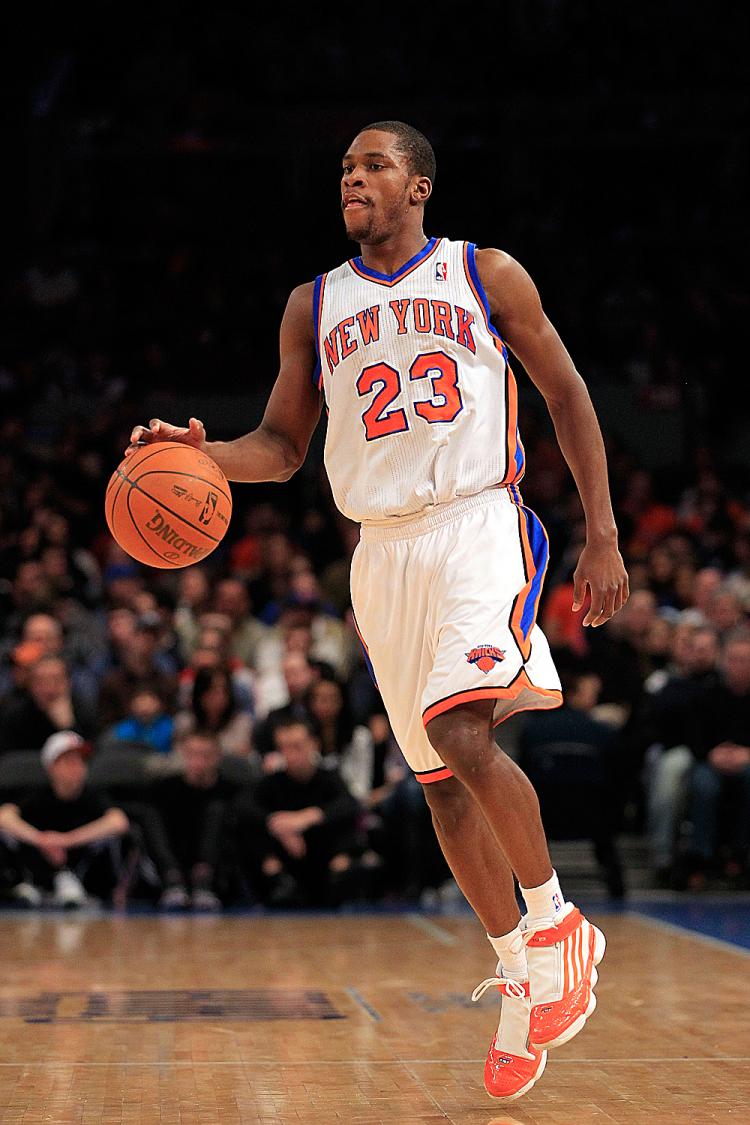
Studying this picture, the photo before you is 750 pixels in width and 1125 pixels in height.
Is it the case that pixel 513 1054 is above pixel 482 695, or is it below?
below

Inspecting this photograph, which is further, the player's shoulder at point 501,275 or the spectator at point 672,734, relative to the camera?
the spectator at point 672,734

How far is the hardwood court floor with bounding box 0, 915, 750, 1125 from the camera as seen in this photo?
4.02m

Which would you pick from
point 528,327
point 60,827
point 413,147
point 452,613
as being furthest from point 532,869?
point 60,827

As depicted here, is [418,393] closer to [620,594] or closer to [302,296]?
[302,296]

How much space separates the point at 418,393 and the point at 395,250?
479mm

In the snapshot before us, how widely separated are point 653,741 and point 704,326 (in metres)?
9.45

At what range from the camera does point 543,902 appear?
13.8 feet

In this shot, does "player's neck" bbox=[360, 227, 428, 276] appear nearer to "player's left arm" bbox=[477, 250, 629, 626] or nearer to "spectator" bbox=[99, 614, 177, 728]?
"player's left arm" bbox=[477, 250, 629, 626]

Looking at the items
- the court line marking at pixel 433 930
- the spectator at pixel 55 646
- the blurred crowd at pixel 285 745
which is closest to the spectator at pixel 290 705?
the blurred crowd at pixel 285 745

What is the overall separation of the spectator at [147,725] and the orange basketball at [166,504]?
6619 millimetres

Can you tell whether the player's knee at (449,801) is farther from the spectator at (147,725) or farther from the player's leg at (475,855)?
the spectator at (147,725)

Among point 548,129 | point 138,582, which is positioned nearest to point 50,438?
point 138,582

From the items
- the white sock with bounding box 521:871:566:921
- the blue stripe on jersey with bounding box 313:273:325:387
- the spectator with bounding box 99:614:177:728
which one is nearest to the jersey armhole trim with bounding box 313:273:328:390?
the blue stripe on jersey with bounding box 313:273:325:387

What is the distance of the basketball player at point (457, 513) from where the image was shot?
4.17m
